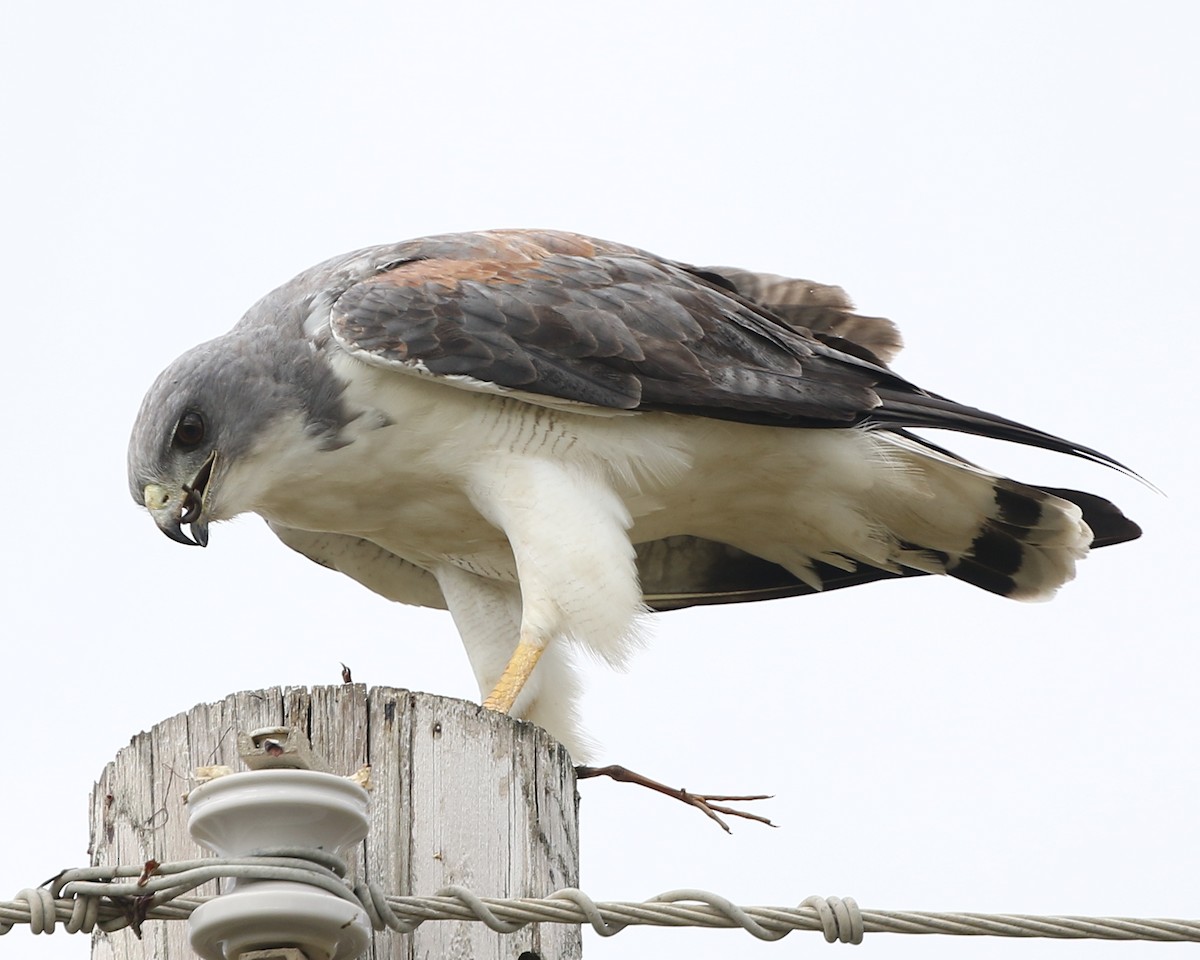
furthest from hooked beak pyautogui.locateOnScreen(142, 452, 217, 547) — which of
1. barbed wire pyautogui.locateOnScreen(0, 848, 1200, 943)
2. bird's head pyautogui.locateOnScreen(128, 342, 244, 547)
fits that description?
barbed wire pyautogui.locateOnScreen(0, 848, 1200, 943)

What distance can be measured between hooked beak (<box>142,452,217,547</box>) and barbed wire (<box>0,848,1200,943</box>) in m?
2.82

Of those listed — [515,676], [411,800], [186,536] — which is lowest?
[411,800]

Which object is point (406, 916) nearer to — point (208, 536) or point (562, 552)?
point (562, 552)

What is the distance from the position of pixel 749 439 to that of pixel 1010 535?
4.07 feet

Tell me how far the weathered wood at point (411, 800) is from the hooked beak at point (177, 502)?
211cm

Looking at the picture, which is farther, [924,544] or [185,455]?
[924,544]

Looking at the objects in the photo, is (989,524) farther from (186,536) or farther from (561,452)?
(186,536)

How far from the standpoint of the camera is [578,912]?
12.0ft

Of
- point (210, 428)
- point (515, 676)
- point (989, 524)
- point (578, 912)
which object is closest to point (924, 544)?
point (989, 524)

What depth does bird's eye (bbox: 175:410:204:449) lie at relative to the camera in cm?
644

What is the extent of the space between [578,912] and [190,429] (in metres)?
3.26

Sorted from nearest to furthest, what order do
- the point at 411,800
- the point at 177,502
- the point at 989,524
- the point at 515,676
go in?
the point at 411,800 → the point at 515,676 → the point at 177,502 → the point at 989,524

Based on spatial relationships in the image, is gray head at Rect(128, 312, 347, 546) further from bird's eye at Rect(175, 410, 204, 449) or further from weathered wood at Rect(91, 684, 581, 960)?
weathered wood at Rect(91, 684, 581, 960)

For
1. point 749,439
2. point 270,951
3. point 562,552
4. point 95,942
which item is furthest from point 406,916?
point 749,439
